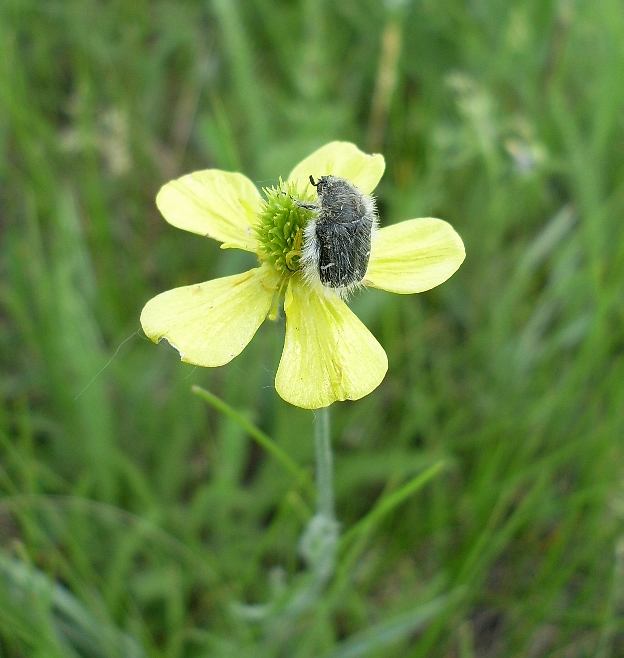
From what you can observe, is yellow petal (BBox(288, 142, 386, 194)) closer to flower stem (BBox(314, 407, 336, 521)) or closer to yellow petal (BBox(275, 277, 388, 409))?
yellow petal (BBox(275, 277, 388, 409))

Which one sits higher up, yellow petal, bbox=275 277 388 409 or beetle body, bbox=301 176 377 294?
beetle body, bbox=301 176 377 294

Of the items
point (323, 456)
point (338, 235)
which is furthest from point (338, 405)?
point (338, 235)

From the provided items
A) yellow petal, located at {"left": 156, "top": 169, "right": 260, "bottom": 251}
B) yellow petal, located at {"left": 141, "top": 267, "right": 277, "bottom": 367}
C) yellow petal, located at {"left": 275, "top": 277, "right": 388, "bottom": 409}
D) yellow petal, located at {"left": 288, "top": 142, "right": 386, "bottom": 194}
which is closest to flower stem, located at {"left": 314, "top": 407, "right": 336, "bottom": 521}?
yellow petal, located at {"left": 275, "top": 277, "right": 388, "bottom": 409}

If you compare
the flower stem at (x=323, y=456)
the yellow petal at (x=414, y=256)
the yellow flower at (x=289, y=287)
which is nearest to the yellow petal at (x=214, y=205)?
the yellow flower at (x=289, y=287)

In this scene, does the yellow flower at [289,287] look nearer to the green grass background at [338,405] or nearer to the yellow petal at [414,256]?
the yellow petal at [414,256]

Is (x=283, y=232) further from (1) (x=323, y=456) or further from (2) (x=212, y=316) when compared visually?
(1) (x=323, y=456)
